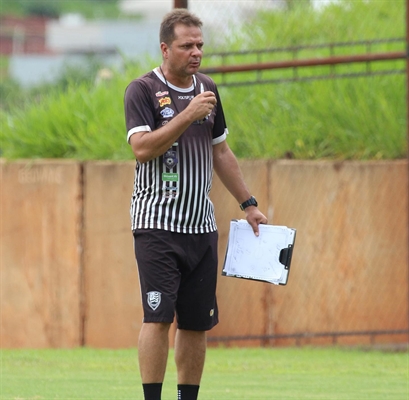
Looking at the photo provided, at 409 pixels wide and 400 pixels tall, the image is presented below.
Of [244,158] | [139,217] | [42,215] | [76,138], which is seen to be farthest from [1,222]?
[139,217]

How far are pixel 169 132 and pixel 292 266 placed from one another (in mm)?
4978

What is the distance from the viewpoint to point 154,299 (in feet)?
19.0

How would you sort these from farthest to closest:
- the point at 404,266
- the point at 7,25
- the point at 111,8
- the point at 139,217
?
the point at 111,8 → the point at 7,25 → the point at 404,266 → the point at 139,217

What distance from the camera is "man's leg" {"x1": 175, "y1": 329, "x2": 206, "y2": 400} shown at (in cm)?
607

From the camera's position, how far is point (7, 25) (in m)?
78.2

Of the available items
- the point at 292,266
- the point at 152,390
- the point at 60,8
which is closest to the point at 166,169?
the point at 152,390

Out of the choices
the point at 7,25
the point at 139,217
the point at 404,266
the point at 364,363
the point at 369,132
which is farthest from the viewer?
the point at 7,25

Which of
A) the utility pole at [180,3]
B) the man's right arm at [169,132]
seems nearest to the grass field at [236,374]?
the man's right arm at [169,132]

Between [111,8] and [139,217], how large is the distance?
104m

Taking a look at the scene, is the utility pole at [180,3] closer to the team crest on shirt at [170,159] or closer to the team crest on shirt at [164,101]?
the team crest on shirt at [164,101]

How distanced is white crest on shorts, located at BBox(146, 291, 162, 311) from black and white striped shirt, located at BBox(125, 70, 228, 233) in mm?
361

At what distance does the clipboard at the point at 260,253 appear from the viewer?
6.25 meters

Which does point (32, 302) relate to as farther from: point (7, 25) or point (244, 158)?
point (7, 25)

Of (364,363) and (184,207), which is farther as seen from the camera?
(364,363)
